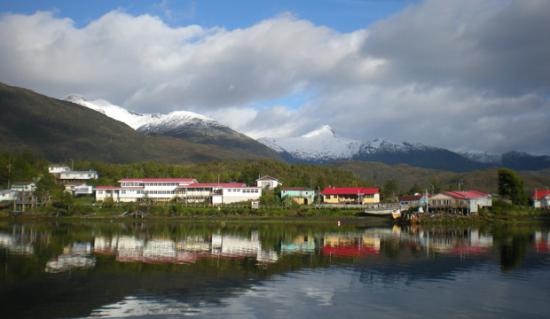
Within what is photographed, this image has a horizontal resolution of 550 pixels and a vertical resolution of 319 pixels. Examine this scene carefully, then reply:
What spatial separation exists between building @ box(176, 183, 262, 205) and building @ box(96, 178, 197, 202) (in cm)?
193

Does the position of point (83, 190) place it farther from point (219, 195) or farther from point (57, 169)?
point (219, 195)

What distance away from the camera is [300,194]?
95688 mm

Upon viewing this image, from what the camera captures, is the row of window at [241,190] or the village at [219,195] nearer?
the village at [219,195]

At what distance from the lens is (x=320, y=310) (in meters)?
20.5

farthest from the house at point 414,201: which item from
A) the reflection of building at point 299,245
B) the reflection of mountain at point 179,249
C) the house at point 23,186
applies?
the house at point 23,186

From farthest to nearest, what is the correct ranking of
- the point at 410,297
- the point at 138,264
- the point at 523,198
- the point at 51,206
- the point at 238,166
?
the point at 238,166, the point at 523,198, the point at 51,206, the point at 138,264, the point at 410,297

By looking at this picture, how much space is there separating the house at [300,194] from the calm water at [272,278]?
147ft

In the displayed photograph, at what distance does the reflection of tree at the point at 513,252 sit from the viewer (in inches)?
1318

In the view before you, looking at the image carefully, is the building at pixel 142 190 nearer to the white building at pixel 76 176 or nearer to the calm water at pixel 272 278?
the white building at pixel 76 176

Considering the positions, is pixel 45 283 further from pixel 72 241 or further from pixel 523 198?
pixel 523 198

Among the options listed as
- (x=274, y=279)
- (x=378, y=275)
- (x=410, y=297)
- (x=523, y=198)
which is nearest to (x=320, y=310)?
(x=410, y=297)

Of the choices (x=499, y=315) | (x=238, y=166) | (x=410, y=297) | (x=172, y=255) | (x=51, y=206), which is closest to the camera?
(x=499, y=315)

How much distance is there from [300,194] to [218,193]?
608 inches

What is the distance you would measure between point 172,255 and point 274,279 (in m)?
11.8
